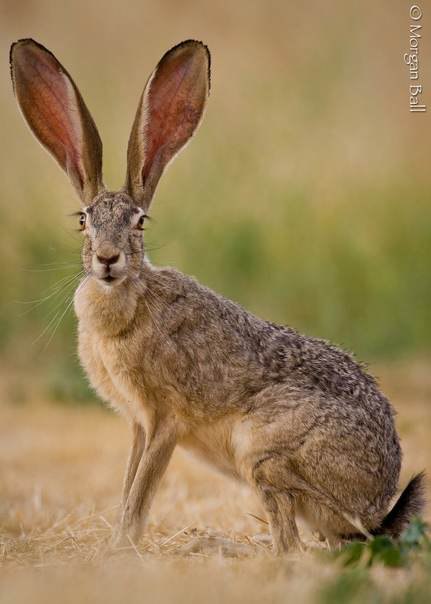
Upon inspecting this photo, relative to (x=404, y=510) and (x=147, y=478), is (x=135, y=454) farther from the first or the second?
(x=404, y=510)

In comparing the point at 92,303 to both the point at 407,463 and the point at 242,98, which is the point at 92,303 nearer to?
the point at 407,463

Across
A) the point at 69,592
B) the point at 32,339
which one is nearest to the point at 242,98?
the point at 32,339

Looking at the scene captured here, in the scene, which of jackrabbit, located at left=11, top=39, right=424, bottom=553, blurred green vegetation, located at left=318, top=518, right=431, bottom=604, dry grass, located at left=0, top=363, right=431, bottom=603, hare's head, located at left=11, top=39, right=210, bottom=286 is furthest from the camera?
hare's head, located at left=11, top=39, right=210, bottom=286

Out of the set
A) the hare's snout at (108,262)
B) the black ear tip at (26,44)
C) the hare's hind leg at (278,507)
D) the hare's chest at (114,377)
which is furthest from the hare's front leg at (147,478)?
the black ear tip at (26,44)

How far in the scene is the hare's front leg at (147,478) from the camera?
566 cm

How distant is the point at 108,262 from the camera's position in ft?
18.0

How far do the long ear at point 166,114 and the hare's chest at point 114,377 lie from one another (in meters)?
0.78

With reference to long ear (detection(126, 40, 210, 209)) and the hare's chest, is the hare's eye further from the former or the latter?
the hare's chest

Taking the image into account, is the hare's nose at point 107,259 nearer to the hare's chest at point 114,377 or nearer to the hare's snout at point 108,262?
the hare's snout at point 108,262

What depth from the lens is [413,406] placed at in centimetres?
1005

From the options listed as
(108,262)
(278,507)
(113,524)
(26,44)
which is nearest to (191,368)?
(108,262)

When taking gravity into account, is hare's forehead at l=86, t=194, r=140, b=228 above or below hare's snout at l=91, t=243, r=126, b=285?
above

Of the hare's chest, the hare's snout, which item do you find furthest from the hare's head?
the hare's chest

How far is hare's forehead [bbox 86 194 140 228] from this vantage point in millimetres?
5668
